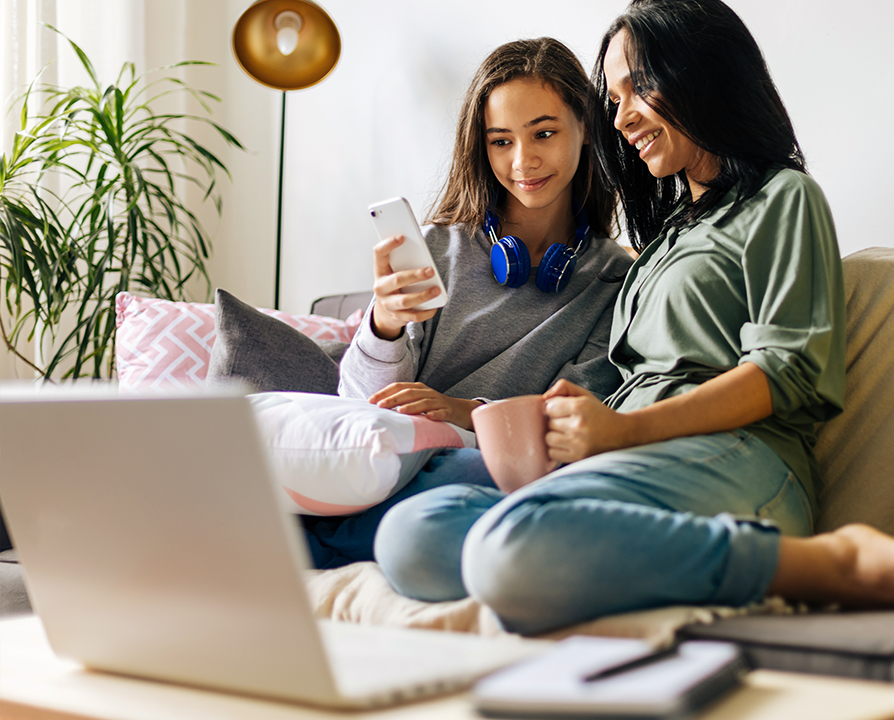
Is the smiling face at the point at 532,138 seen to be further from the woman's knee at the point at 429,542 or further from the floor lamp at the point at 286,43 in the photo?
the floor lamp at the point at 286,43

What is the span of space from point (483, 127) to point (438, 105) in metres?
0.74

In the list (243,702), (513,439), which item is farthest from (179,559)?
(513,439)

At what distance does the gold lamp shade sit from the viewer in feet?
7.47

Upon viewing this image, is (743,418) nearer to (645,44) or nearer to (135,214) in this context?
(645,44)

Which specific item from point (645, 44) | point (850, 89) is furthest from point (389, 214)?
point (850, 89)

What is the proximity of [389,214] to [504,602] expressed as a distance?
27.6 inches

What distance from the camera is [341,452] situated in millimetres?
1086

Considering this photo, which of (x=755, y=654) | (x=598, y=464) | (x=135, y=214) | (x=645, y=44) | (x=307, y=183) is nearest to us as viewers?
(x=755, y=654)

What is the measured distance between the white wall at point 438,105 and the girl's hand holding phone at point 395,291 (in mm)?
874

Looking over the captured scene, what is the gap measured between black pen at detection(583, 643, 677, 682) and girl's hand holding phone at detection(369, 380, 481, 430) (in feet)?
2.45

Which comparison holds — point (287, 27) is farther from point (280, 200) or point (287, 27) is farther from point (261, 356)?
point (261, 356)

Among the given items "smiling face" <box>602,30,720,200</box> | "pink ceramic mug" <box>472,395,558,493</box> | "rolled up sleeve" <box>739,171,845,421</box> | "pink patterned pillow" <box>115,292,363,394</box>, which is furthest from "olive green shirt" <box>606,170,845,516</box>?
"pink patterned pillow" <box>115,292,363,394</box>

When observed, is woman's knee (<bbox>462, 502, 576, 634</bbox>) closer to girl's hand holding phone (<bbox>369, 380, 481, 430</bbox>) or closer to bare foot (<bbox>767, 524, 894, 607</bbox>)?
bare foot (<bbox>767, 524, 894, 607</bbox>)

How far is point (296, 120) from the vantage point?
264 centimetres
